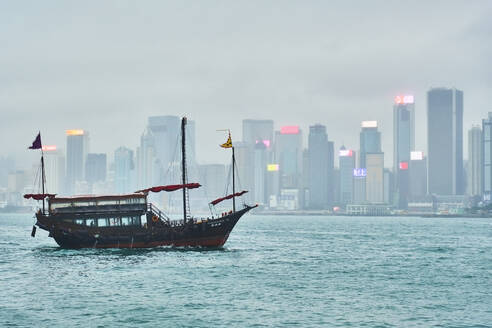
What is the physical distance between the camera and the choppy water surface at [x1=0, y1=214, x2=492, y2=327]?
4103 centimetres

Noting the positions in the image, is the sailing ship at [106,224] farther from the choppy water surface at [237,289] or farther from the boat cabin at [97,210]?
the choppy water surface at [237,289]

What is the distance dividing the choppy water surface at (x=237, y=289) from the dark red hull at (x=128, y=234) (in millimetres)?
1334

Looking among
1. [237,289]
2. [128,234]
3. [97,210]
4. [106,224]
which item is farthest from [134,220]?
[237,289]

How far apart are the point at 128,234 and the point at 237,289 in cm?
2849

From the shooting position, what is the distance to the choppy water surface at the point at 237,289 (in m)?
41.0

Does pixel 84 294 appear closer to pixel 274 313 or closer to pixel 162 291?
pixel 162 291

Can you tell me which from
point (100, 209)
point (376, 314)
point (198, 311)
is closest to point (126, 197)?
point (100, 209)

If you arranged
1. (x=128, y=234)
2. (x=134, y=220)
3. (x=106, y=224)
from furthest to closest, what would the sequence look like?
(x=134, y=220), (x=106, y=224), (x=128, y=234)

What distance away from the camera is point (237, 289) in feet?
170

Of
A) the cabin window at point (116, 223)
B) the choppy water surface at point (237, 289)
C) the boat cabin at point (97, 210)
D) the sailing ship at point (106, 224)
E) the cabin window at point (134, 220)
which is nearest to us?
the choppy water surface at point (237, 289)

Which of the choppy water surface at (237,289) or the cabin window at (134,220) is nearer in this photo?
the choppy water surface at (237,289)

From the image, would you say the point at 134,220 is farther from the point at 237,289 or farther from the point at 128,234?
the point at 237,289

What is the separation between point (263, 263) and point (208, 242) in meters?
12.7

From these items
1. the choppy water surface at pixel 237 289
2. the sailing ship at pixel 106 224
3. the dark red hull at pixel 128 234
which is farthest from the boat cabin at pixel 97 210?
the choppy water surface at pixel 237 289
